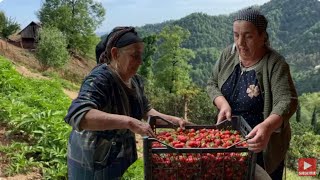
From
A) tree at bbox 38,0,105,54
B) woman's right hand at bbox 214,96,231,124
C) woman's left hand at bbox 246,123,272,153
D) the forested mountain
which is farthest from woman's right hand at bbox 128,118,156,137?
the forested mountain

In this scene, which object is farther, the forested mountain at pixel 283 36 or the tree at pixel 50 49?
the forested mountain at pixel 283 36

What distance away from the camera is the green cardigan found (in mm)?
2071

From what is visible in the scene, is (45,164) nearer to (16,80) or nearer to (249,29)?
(249,29)

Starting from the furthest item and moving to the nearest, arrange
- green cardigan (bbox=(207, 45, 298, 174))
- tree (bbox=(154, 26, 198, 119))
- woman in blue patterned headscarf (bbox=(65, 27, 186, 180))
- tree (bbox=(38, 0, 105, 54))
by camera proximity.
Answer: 1. tree (bbox=(38, 0, 105, 54))
2. tree (bbox=(154, 26, 198, 119))
3. green cardigan (bbox=(207, 45, 298, 174))
4. woman in blue patterned headscarf (bbox=(65, 27, 186, 180))

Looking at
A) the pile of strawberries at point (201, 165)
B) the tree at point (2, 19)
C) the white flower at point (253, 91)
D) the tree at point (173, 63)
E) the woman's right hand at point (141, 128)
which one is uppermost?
the tree at point (2, 19)

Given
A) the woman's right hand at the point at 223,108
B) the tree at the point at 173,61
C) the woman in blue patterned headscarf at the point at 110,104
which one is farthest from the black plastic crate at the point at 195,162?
the tree at the point at 173,61

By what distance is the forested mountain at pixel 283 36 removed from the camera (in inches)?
2680

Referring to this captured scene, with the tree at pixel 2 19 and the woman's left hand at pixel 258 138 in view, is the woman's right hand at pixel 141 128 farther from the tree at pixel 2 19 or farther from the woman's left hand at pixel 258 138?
the tree at pixel 2 19

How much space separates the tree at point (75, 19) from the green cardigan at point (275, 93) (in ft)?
109

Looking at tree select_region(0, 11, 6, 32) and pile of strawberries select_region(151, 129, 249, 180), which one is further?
tree select_region(0, 11, 6, 32)

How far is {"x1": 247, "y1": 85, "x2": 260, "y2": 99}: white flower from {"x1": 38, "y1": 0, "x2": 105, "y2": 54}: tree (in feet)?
109

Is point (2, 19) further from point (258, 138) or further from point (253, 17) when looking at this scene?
point (258, 138)

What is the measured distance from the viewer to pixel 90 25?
120ft

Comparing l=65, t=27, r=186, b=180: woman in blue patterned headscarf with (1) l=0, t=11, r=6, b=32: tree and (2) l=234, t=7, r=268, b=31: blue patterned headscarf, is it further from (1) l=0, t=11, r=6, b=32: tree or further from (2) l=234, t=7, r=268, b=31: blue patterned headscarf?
(1) l=0, t=11, r=6, b=32: tree
